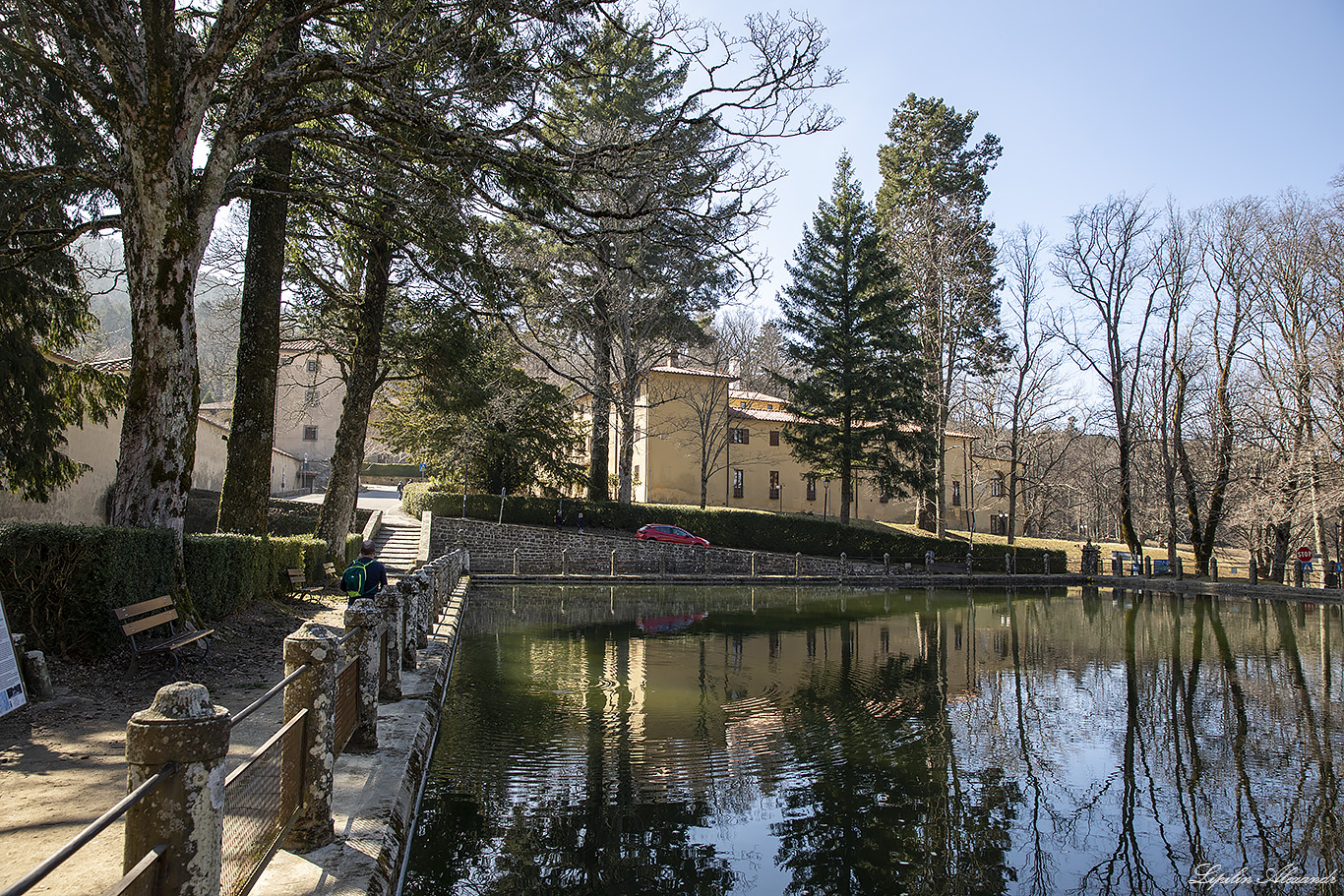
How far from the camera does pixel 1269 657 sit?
14656 mm

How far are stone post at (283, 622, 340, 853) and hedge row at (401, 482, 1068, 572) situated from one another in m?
26.4

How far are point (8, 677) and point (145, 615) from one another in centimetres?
187

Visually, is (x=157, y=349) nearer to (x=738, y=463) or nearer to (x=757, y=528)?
(x=757, y=528)

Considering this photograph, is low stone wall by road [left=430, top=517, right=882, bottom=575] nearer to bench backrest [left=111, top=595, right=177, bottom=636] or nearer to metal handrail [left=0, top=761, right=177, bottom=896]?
bench backrest [left=111, top=595, right=177, bottom=636]

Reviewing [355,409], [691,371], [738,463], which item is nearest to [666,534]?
[691,371]

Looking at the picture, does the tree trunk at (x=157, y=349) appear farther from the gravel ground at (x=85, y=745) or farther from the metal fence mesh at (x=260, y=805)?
the metal fence mesh at (x=260, y=805)

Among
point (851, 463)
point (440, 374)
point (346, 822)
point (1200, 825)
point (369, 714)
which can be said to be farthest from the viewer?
point (851, 463)

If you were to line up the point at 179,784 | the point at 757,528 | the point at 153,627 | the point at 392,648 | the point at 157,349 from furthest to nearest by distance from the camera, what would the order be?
the point at 757,528
the point at 157,349
the point at 153,627
the point at 392,648
the point at 179,784

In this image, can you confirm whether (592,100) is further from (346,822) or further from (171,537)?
(346,822)

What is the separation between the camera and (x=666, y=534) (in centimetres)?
3058

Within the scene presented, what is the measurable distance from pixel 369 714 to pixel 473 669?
5.39 meters

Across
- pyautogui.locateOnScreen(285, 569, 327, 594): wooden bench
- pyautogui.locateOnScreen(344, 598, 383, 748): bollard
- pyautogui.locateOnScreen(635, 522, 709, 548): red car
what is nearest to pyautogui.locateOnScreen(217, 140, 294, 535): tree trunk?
pyautogui.locateOnScreen(285, 569, 327, 594): wooden bench

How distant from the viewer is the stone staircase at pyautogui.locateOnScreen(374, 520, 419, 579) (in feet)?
77.1

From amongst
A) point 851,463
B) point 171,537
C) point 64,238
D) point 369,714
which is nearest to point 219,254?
point 64,238
